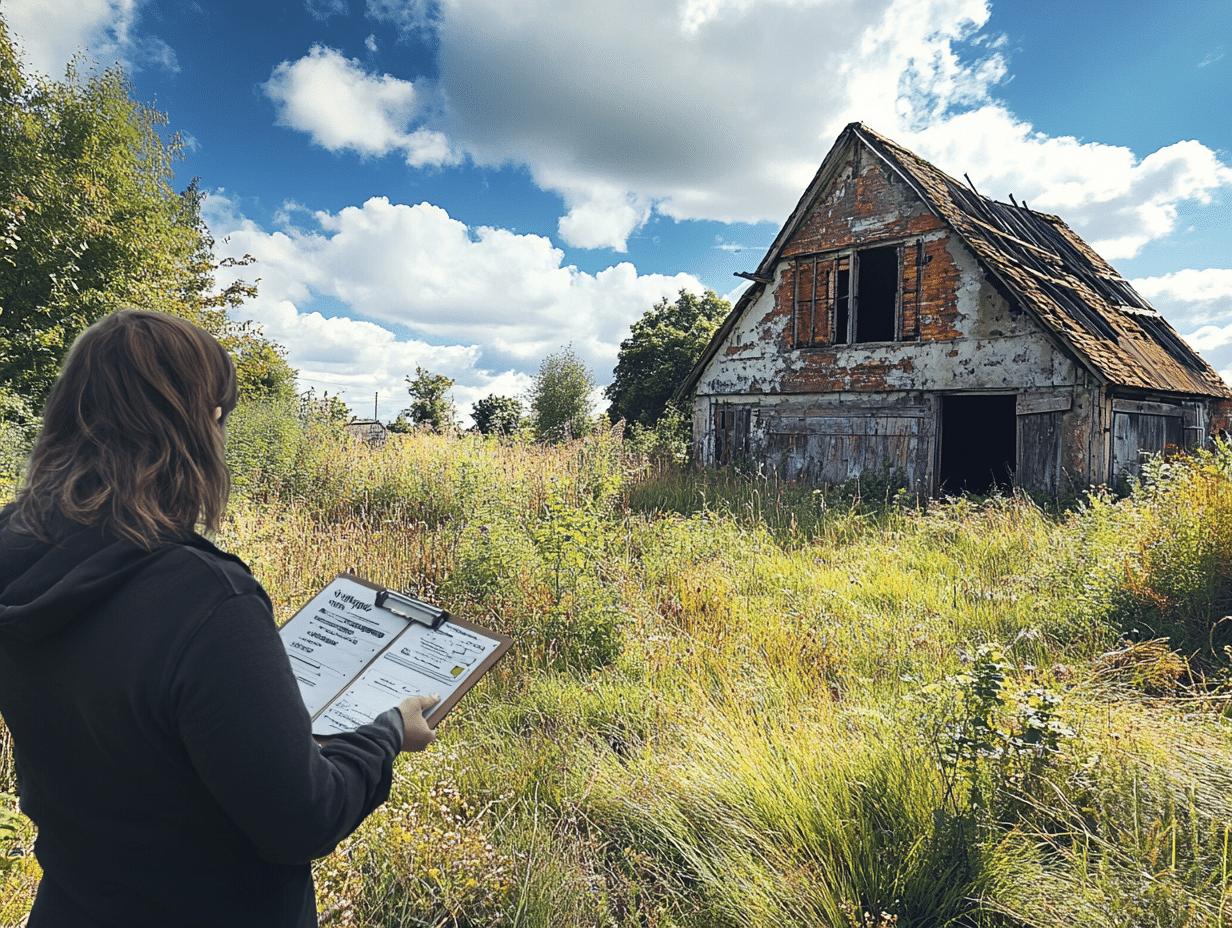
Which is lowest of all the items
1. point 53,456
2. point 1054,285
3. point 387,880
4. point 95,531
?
point 387,880

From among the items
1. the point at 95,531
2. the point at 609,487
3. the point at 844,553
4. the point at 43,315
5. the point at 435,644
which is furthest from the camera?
the point at 43,315

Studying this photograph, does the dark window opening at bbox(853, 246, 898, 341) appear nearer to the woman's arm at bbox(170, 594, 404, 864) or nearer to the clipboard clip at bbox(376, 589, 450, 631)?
the clipboard clip at bbox(376, 589, 450, 631)

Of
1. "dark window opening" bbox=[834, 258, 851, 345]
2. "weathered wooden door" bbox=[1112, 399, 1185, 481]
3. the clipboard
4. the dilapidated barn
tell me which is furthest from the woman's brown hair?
"dark window opening" bbox=[834, 258, 851, 345]

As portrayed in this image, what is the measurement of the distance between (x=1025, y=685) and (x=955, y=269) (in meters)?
8.75

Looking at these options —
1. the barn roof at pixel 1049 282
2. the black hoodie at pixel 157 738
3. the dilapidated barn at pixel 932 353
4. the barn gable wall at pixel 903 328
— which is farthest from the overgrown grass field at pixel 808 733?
the barn roof at pixel 1049 282

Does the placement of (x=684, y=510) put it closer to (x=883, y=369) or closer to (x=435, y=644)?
(x=883, y=369)

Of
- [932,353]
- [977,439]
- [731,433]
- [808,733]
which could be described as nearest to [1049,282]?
[932,353]

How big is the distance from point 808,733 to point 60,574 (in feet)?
9.14

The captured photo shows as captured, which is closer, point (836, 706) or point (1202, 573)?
point (836, 706)

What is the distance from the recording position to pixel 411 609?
1816 millimetres

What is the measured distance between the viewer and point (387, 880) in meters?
2.34

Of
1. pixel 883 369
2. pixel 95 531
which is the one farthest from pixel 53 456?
pixel 883 369

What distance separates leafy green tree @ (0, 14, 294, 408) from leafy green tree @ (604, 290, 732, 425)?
12.3 m

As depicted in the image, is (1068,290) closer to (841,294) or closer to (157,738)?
(841,294)
